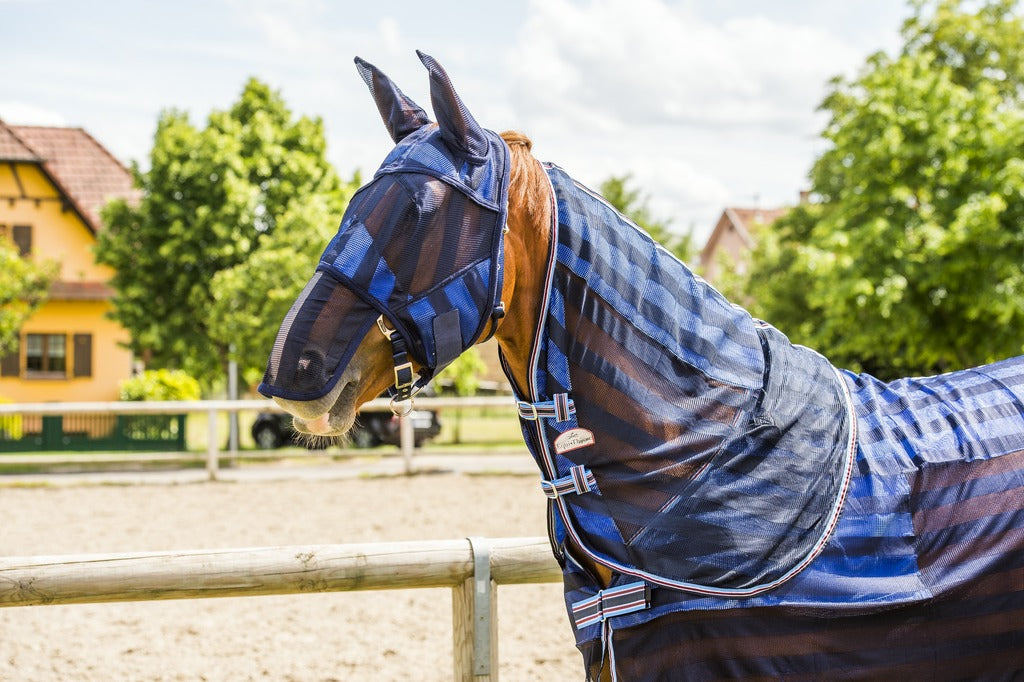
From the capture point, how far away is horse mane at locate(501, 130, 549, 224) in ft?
5.29

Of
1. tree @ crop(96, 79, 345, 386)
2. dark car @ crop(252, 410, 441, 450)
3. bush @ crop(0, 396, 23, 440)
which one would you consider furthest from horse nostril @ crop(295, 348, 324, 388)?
tree @ crop(96, 79, 345, 386)

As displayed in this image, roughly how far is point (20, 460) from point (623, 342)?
12715 mm

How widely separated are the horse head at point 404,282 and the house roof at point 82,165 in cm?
2604

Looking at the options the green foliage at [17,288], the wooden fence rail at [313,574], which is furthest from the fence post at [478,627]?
the green foliage at [17,288]

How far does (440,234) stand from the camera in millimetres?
1527

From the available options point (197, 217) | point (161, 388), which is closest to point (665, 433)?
point (161, 388)

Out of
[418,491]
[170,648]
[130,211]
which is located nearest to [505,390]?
[130,211]

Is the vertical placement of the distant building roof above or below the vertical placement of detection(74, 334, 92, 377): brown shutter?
above

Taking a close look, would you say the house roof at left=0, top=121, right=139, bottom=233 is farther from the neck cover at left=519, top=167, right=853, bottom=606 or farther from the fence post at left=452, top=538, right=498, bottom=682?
the neck cover at left=519, top=167, right=853, bottom=606

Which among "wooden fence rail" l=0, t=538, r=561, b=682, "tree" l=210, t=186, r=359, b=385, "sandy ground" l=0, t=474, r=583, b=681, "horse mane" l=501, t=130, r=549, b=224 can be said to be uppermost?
"tree" l=210, t=186, r=359, b=385

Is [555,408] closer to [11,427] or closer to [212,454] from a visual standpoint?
[212,454]

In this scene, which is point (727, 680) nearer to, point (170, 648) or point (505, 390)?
point (170, 648)

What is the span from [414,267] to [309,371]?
264mm

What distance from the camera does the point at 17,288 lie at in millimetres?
19766
